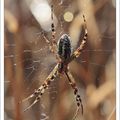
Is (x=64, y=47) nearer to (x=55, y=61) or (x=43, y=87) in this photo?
(x=55, y=61)

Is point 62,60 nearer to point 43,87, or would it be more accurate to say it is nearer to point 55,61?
point 55,61

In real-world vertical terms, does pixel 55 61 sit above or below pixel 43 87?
above

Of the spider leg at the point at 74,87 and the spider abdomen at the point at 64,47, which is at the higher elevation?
the spider abdomen at the point at 64,47

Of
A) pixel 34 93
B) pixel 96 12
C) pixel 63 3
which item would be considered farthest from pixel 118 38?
pixel 34 93

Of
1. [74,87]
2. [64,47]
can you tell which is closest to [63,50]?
[64,47]
